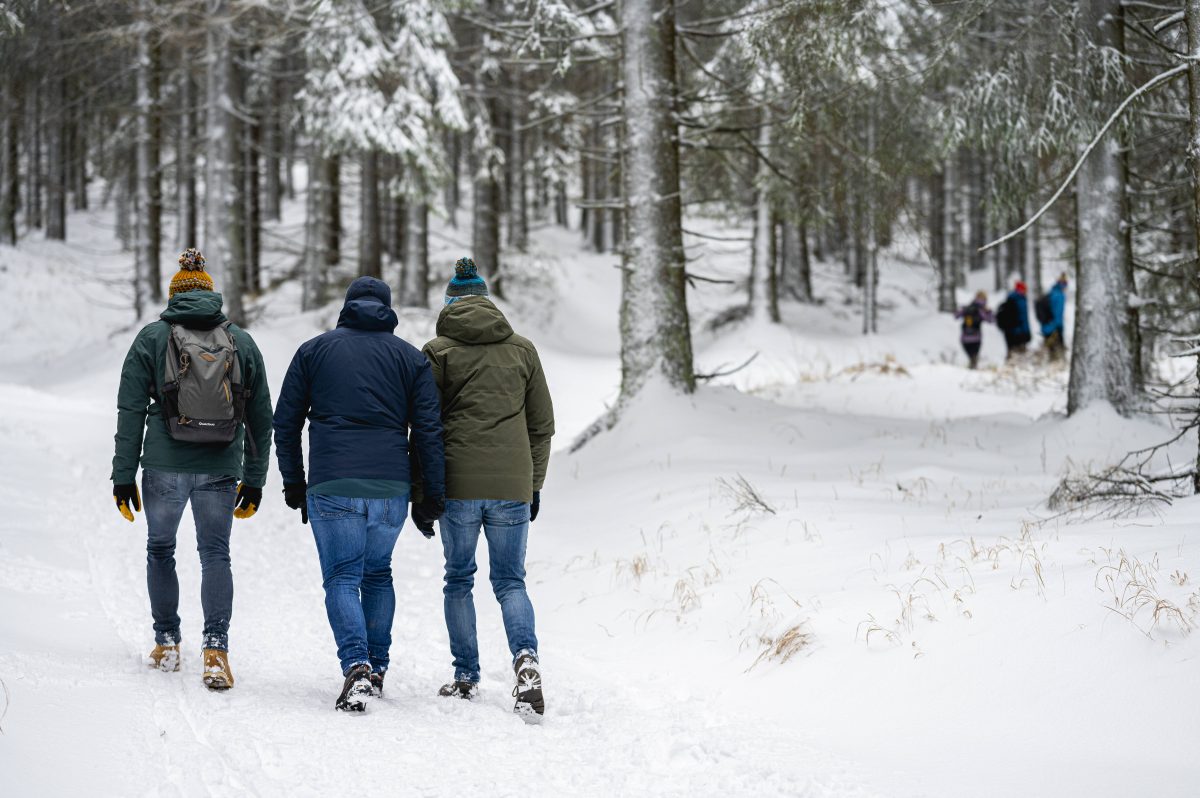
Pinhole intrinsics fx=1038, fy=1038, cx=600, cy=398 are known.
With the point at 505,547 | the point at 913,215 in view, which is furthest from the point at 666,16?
the point at 505,547

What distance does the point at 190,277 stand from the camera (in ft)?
16.9

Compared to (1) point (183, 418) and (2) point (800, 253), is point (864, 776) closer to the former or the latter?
(1) point (183, 418)

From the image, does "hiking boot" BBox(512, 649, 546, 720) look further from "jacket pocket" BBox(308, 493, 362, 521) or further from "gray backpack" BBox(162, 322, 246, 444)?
"gray backpack" BBox(162, 322, 246, 444)

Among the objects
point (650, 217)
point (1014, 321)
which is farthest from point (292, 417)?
point (1014, 321)

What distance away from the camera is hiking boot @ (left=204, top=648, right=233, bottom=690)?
16.0ft

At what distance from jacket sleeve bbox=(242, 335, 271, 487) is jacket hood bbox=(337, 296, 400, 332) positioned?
1.98ft

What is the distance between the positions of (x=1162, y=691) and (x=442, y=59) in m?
17.3

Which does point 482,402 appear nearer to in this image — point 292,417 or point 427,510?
point 427,510

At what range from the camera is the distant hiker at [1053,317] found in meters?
19.7

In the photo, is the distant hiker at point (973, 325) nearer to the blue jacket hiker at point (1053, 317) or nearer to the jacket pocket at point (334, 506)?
the blue jacket hiker at point (1053, 317)

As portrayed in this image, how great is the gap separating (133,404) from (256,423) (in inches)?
22.8

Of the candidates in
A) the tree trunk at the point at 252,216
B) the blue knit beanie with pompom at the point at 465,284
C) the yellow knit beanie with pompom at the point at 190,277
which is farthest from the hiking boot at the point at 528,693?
the tree trunk at the point at 252,216

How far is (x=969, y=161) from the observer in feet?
139

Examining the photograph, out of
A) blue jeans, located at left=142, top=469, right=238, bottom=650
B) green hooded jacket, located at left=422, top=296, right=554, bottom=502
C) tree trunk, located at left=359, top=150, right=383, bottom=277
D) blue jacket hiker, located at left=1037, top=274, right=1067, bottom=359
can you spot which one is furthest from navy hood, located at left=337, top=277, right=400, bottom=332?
tree trunk, located at left=359, top=150, right=383, bottom=277
